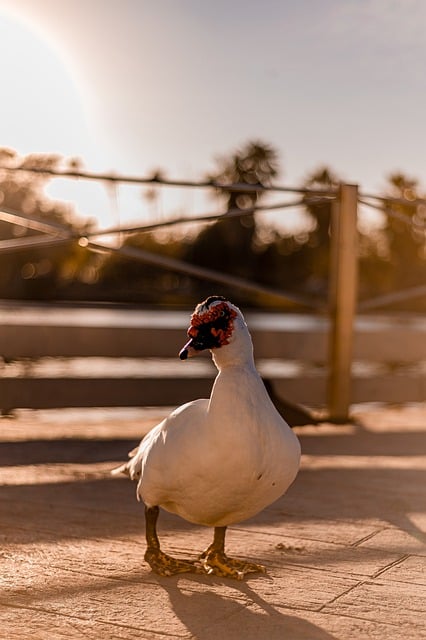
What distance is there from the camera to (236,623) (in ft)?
11.1

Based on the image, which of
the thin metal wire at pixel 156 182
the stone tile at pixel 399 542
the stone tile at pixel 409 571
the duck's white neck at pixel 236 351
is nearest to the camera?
the duck's white neck at pixel 236 351

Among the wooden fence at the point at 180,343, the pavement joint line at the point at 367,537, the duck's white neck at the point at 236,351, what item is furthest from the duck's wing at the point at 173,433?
the wooden fence at the point at 180,343

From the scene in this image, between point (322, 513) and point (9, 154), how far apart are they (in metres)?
4.23

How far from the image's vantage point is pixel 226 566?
4043 mm

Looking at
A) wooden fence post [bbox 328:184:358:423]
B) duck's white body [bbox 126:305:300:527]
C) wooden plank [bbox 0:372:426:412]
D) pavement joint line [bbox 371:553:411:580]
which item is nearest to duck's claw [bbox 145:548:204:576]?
duck's white body [bbox 126:305:300:527]

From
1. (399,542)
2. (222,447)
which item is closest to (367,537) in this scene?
(399,542)

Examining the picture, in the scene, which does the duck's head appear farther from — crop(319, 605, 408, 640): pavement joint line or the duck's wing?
crop(319, 605, 408, 640): pavement joint line

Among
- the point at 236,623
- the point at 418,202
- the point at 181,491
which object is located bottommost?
the point at 236,623

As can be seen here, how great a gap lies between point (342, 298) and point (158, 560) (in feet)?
16.6

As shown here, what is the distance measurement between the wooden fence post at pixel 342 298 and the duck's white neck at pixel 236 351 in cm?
493

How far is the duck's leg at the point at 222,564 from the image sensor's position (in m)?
4.02

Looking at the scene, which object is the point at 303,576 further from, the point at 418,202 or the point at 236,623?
the point at 418,202

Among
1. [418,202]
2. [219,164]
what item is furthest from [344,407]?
[219,164]

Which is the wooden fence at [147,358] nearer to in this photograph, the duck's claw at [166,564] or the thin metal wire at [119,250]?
the thin metal wire at [119,250]
